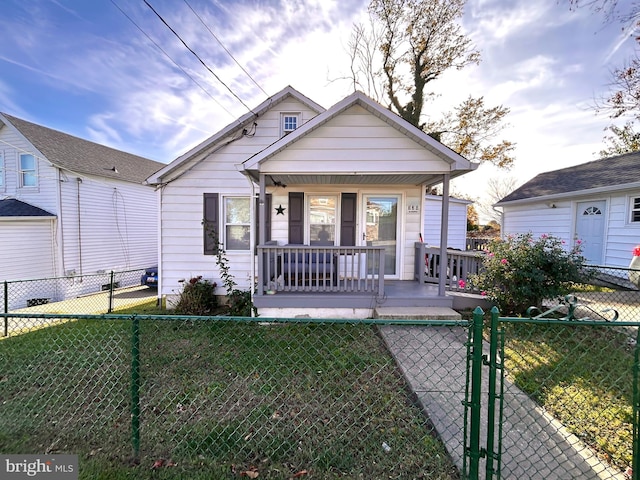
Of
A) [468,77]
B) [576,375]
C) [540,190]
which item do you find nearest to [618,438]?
[576,375]

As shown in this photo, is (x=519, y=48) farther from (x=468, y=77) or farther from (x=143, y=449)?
(x=143, y=449)

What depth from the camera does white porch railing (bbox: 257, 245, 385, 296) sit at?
17.1 feet

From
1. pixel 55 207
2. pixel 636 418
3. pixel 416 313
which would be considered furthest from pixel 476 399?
pixel 55 207

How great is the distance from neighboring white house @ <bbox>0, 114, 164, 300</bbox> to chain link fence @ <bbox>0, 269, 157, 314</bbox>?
4.2 inches

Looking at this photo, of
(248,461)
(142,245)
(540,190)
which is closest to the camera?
(248,461)

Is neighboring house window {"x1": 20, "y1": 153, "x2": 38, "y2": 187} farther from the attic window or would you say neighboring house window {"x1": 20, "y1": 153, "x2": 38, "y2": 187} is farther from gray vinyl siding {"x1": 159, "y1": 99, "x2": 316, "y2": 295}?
the attic window

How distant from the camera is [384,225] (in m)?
7.09

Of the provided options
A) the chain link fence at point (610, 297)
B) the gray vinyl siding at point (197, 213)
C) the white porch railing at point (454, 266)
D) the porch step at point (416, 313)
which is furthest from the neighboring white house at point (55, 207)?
the chain link fence at point (610, 297)

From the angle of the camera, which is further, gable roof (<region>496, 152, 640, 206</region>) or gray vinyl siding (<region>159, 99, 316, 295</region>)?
gable roof (<region>496, 152, 640, 206</region>)

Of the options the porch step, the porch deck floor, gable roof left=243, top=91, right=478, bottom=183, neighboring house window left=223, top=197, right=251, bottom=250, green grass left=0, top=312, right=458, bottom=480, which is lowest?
green grass left=0, top=312, right=458, bottom=480

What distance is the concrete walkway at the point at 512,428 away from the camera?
2023mm

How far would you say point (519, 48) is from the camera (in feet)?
26.6

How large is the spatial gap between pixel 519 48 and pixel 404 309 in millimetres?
8804

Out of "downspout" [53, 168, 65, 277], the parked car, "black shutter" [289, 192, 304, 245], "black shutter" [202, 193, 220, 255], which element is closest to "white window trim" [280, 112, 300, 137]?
"black shutter" [289, 192, 304, 245]
